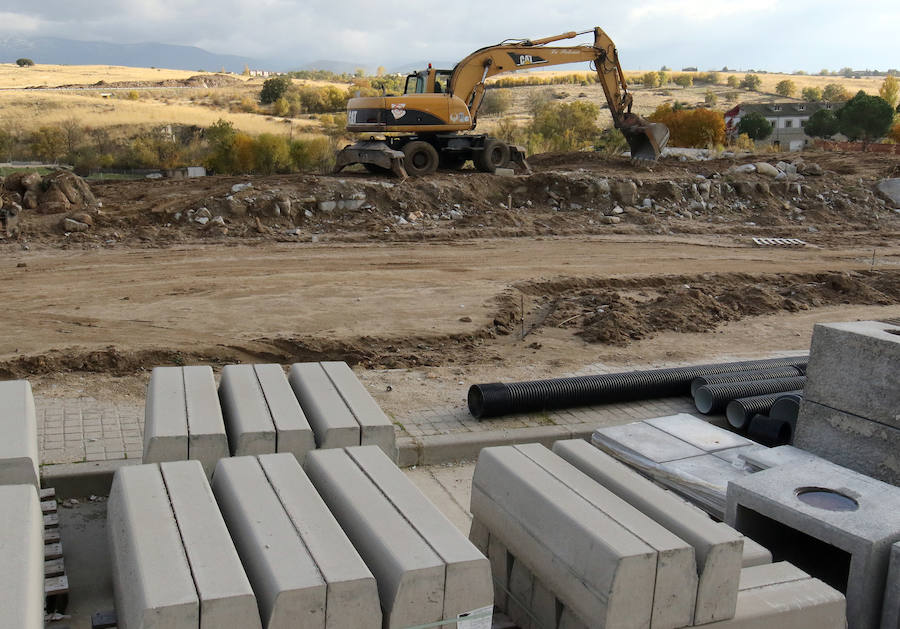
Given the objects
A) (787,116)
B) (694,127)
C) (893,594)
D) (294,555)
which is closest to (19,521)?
(294,555)

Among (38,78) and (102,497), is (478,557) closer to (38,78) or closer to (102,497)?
(102,497)

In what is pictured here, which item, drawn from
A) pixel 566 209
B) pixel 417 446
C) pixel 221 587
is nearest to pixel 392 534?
pixel 221 587

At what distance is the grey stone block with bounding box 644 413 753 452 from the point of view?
6449mm

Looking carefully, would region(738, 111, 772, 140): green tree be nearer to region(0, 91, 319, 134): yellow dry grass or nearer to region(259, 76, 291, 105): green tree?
region(0, 91, 319, 134): yellow dry grass

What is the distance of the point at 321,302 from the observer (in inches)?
490

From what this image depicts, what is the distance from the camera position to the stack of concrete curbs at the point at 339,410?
520 centimetres

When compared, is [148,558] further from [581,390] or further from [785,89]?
[785,89]

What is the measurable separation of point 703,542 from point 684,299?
924 cm

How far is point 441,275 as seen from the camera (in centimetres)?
1469

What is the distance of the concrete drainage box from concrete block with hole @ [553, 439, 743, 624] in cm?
112

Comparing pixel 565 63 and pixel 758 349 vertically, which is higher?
Answer: pixel 565 63

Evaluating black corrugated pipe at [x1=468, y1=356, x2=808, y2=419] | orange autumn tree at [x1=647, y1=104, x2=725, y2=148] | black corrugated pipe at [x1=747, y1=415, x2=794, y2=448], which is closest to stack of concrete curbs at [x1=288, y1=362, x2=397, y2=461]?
black corrugated pipe at [x1=468, y1=356, x2=808, y2=419]

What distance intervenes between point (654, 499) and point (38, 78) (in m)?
100

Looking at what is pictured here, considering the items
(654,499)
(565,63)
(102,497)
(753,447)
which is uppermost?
(565,63)
